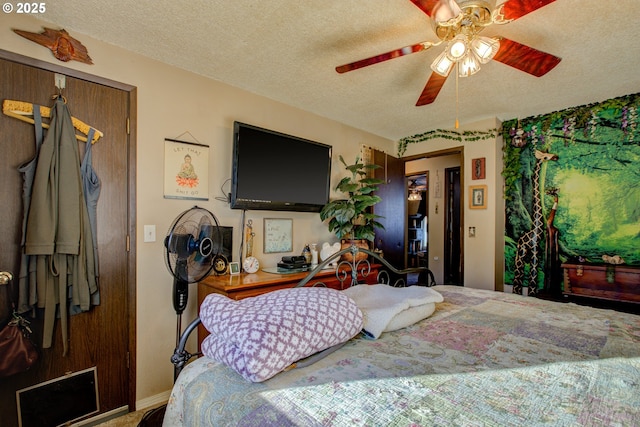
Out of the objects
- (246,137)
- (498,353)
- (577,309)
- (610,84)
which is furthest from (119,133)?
(610,84)

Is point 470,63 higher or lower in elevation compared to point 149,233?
higher

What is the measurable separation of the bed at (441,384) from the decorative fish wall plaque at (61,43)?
187 centimetres

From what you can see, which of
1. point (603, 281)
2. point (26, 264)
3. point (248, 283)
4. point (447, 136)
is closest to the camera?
point (26, 264)

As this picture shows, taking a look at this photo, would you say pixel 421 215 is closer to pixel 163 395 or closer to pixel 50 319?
pixel 163 395

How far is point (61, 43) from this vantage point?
1790mm

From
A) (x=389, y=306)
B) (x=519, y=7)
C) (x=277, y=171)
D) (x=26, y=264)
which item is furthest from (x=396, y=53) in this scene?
(x=26, y=264)

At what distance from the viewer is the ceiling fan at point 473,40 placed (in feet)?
4.17

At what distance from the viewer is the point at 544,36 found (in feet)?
6.24

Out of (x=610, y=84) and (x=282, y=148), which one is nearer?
(x=610, y=84)

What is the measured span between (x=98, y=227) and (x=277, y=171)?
139cm

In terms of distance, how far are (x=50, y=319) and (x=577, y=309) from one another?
117 inches

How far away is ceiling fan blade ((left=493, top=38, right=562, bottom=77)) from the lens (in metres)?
1.50

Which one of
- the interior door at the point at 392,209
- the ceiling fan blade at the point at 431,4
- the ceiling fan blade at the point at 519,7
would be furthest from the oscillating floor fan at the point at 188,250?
the interior door at the point at 392,209

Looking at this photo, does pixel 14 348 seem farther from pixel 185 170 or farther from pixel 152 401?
pixel 185 170
